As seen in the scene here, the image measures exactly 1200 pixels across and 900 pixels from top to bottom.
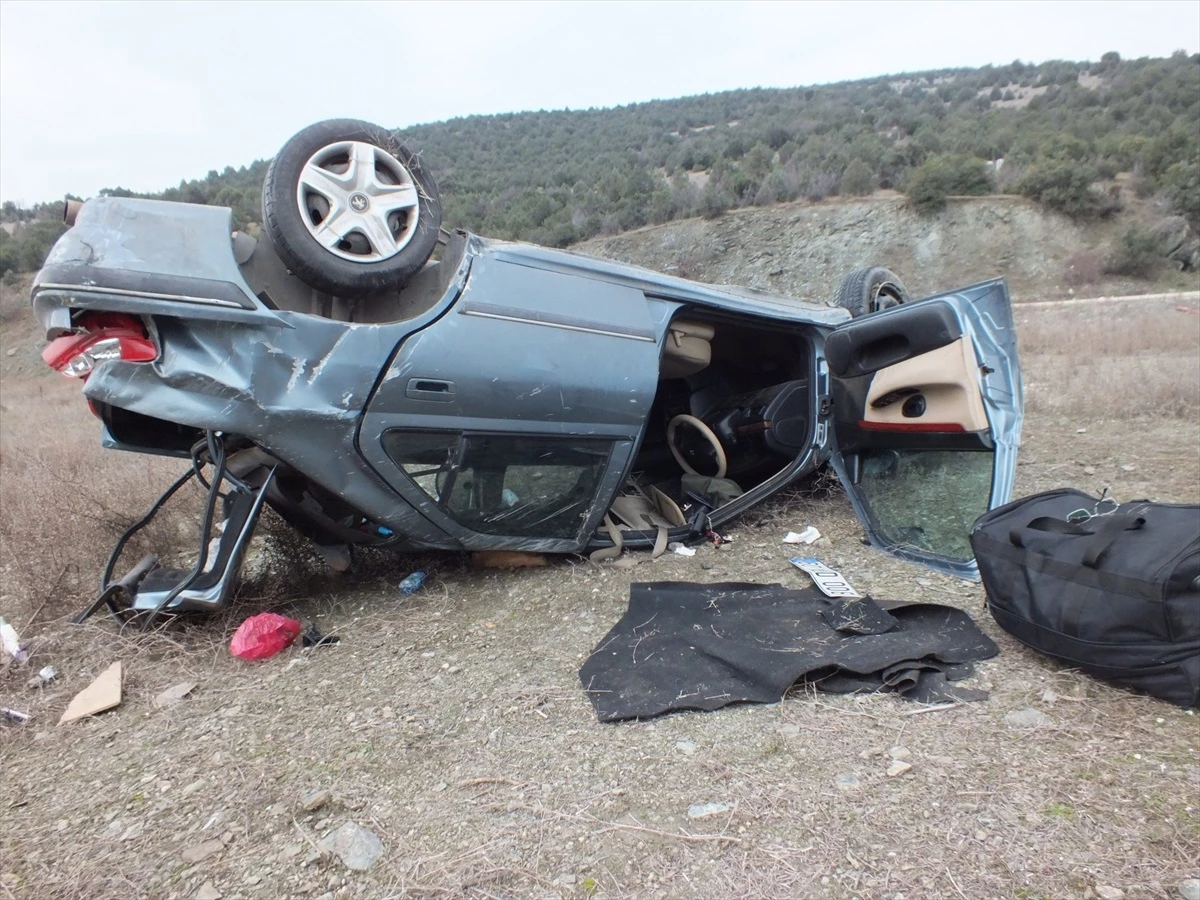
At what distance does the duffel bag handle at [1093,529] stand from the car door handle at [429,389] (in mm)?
2254

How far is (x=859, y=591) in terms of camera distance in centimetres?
340

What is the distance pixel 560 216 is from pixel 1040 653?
29.7 m

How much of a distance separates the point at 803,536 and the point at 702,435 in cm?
101

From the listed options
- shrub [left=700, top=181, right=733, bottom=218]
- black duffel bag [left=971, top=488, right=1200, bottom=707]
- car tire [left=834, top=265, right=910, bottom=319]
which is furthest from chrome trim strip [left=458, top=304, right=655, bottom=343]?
shrub [left=700, top=181, right=733, bottom=218]

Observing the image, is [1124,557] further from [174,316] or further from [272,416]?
[174,316]

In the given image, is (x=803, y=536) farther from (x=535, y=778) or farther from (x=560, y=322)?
(x=535, y=778)

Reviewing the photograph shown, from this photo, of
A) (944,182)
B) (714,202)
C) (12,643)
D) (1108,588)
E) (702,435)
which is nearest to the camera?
(1108,588)

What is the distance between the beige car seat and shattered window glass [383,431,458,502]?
59.2 inches

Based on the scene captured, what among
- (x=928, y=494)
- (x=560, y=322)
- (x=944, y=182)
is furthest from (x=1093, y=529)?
(x=944, y=182)

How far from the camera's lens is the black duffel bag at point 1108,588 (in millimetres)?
2230

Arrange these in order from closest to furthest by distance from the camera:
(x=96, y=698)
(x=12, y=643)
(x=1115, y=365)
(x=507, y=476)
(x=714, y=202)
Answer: (x=96, y=698) → (x=12, y=643) → (x=507, y=476) → (x=1115, y=365) → (x=714, y=202)

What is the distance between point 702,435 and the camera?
15.8ft

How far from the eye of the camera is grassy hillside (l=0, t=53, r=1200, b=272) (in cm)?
2519

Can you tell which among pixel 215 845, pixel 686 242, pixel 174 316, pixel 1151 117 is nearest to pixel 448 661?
pixel 215 845
